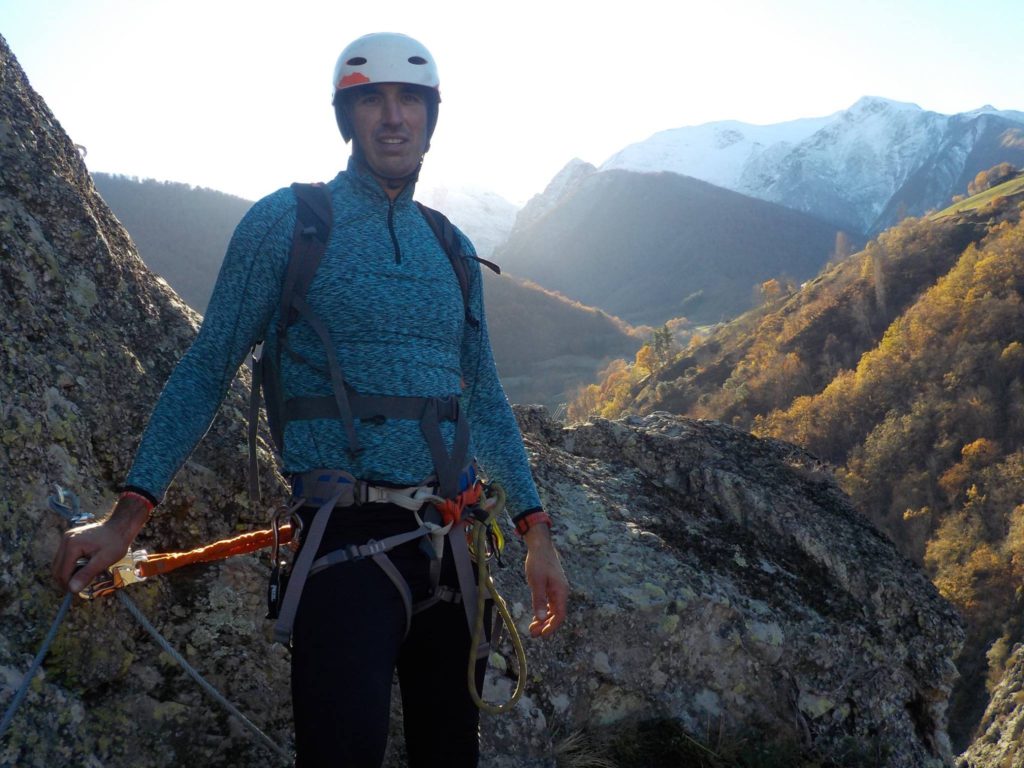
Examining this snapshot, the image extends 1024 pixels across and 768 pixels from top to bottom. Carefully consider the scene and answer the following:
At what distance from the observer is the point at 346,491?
2650 millimetres

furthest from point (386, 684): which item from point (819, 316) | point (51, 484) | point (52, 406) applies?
point (819, 316)

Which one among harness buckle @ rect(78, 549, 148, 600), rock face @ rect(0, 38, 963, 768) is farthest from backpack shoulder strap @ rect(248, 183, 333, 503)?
rock face @ rect(0, 38, 963, 768)

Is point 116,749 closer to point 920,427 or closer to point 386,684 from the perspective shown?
point 386,684

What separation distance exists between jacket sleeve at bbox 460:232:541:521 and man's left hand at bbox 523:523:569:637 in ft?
0.67

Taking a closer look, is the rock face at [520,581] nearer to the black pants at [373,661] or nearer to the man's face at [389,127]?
the black pants at [373,661]

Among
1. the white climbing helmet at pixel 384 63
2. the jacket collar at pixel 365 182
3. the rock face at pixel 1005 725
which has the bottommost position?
the rock face at pixel 1005 725

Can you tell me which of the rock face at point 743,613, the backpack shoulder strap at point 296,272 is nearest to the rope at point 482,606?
the backpack shoulder strap at point 296,272

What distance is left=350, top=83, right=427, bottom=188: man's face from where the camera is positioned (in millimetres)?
3070

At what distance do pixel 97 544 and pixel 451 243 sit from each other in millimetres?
1663

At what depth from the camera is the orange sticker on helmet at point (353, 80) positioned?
3068 millimetres

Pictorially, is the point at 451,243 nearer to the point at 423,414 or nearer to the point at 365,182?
the point at 365,182

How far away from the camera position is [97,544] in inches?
91.5

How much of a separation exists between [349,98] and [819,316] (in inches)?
4654

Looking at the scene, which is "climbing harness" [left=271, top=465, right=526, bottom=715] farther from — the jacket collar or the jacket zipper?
the jacket collar
